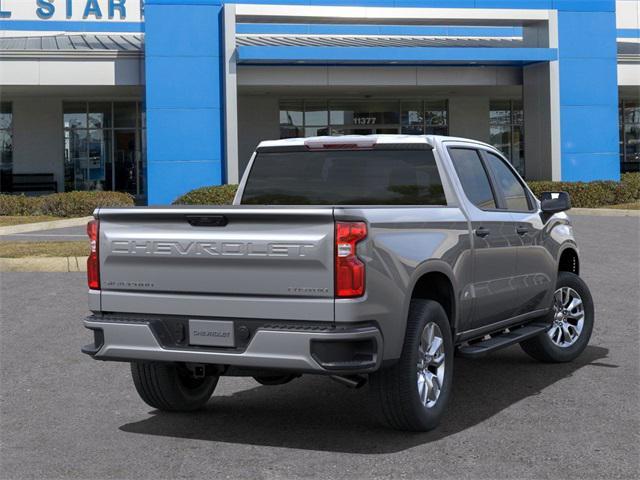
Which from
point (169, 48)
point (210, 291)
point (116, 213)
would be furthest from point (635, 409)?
point (169, 48)

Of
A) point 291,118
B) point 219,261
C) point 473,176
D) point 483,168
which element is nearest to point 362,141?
point 473,176

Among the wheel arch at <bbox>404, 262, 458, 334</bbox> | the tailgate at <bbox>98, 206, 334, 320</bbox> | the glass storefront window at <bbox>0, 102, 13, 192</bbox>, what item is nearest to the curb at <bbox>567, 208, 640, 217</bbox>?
the wheel arch at <bbox>404, 262, 458, 334</bbox>

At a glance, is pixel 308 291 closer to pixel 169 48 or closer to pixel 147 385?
pixel 147 385

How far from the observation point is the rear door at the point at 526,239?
725 centimetres

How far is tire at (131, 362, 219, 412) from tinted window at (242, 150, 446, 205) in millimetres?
1449

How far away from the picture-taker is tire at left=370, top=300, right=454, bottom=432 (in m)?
5.48

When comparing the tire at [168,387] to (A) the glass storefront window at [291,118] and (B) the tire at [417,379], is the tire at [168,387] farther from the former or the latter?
(A) the glass storefront window at [291,118]

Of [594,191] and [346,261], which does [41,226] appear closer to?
[594,191]

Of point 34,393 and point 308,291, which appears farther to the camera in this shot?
point 34,393

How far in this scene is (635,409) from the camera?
20.7ft

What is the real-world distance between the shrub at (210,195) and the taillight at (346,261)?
1855 centimetres

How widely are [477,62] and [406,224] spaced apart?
23.6 meters

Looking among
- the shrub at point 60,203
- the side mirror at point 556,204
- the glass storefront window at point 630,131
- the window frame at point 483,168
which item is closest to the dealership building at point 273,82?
the shrub at point 60,203

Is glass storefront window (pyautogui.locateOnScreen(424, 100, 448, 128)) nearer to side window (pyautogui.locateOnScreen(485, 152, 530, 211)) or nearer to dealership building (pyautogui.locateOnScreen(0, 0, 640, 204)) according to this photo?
dealership building (pyautogui.locateOnScreen(0, 0, 640, 204))
